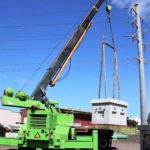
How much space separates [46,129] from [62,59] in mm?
5739

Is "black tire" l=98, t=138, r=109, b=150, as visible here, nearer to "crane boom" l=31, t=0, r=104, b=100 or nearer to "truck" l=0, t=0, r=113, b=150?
"truck" l=0, t=0, r=113, b=150

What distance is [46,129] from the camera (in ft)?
55.2

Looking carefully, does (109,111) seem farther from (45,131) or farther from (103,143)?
(45,131)

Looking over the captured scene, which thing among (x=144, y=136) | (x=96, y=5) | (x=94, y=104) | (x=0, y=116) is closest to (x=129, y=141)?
(x=94, y=104)

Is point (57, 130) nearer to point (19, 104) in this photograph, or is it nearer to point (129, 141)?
point (19, 104)

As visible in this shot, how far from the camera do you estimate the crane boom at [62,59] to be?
19683 millimetres

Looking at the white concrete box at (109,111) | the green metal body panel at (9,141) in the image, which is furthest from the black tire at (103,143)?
the green metal body panel at (9,141)

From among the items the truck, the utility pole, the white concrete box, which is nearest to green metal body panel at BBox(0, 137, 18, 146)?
the truck

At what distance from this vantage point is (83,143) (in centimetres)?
1698

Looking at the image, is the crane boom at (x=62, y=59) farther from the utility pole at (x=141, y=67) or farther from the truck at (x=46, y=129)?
the utility pole at (x=141, y=67)

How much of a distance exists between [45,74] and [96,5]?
6998 millimetres

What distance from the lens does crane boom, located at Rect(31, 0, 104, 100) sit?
19.7 meters

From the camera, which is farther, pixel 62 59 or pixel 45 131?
pixel 62 59

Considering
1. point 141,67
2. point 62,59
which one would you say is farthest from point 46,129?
point 141,67
